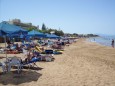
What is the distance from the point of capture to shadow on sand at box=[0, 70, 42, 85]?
797 cm

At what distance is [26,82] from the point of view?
26.2ft

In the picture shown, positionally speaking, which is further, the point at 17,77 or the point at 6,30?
the point at 17,77

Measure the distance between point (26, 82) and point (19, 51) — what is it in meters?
12.3

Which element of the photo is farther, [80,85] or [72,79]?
[72,79]

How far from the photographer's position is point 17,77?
8.71 meters

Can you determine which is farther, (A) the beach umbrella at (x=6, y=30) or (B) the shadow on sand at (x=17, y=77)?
(A) the beach umbrella at (x=6, y=30)

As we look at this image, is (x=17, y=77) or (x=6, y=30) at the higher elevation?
(x=6, y=30)

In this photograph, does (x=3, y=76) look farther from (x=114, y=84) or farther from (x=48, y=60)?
(x=48, y=60)

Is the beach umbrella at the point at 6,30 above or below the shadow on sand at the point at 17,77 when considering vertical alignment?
above

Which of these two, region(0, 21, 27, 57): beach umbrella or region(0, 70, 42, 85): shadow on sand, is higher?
region(0, 21, 27, 57): beach umbrella

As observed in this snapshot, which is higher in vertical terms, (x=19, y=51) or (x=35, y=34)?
(x=35, y=34)

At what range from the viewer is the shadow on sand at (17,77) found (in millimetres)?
7971

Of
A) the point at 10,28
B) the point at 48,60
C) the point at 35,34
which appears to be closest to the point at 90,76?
the point at 10,28

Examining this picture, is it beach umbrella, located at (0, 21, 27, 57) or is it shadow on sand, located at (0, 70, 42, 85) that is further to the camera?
beach umbrella, located at (0, 21, 27, 57)
